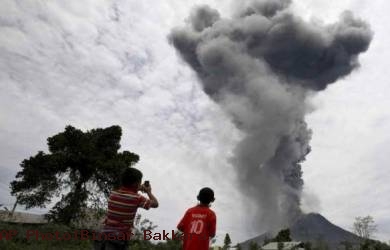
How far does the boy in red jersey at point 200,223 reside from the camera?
17.5 ft

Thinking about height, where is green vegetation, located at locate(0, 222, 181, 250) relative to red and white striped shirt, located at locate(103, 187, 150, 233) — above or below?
above

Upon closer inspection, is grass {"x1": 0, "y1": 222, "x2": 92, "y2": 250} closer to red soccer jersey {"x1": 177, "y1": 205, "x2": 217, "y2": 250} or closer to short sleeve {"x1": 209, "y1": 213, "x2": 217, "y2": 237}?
red soccer jersey {"x1": 177, "y1": 205, "x2": 217, "y2": 250}

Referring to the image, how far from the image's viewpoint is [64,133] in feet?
121

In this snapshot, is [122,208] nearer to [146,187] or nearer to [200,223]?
[146,187]

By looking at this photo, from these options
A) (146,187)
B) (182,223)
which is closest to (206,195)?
(182,223)

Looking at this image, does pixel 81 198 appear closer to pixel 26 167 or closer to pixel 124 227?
pixel 26 167

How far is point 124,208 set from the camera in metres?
5.43

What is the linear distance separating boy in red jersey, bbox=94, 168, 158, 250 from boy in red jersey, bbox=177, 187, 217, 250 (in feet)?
1.55

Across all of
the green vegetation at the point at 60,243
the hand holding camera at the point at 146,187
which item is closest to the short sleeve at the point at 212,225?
the hand holding camera at the point at 146,187

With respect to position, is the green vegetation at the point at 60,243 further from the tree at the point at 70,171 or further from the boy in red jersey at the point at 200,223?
the tree at the point at 70,171

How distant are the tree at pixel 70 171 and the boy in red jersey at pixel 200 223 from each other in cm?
2885

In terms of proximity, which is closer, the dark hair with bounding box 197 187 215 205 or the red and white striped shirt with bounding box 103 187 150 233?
the red and white striped shirt with bounding box 103 187 150 233

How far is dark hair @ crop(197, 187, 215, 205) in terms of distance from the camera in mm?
5559

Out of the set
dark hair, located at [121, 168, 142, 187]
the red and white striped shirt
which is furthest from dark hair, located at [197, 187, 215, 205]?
dark hair, located at [121, 168, 142, 187]
